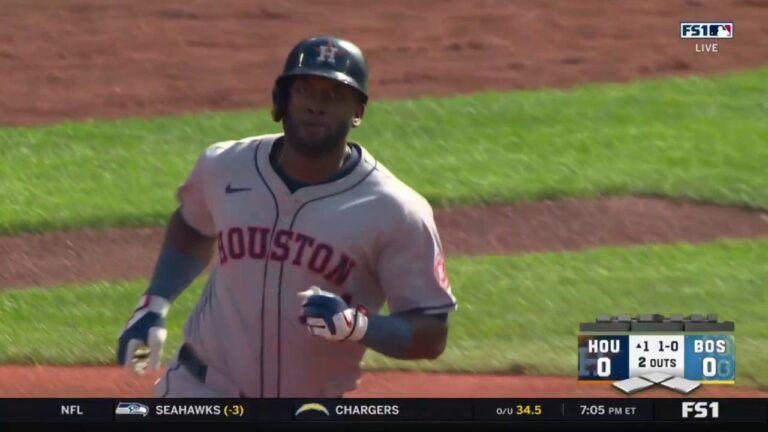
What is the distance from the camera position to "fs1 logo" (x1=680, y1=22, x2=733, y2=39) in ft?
17.2

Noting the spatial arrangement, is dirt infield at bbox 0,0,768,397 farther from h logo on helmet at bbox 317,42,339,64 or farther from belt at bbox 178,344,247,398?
h logo on helmet at bbox 317,42,339,64

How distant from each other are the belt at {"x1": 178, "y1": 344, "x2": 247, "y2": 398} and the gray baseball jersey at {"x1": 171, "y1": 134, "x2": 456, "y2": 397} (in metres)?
0.02

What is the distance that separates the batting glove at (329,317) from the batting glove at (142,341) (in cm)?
45

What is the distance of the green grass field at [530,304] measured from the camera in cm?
571

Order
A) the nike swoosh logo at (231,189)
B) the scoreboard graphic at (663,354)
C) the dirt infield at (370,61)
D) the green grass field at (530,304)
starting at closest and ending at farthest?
1. the nike swoosh logo at (231,189)
2. the scoreboard graphic at (663,354)
3. the green grass field at (530,304)
4. the dirt infield at (370,61)

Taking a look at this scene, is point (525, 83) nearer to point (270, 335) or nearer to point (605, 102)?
point (605, 102)

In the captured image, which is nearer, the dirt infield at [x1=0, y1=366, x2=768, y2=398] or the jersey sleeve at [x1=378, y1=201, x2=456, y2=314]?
the jersey sleeve at [x1=378, y1=201, x2=456, y2=314]

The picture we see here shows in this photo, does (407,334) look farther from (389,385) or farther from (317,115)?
(389,385)

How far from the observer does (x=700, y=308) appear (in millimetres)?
5805
